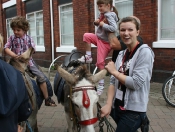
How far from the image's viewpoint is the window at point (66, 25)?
11.8 meters

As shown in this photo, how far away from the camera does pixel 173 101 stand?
18.9 ft

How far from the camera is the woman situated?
2.25 m

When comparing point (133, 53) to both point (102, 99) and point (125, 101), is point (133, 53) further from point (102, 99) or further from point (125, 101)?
point (102, 99)

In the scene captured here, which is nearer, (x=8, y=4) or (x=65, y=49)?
(x=65, y=49)

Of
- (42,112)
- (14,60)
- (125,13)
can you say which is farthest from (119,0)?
(14,60)

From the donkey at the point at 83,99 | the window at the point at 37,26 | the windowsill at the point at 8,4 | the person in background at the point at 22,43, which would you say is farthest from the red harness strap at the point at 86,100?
the windowsill at the point at 8,4

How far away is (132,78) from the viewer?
225 centimetres

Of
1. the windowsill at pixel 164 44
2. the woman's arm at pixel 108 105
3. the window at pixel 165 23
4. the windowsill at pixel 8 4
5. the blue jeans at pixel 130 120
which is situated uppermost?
the windowsill at pixel 8 4

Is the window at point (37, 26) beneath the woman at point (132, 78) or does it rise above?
above

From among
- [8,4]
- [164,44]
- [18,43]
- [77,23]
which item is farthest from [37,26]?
[18,43]

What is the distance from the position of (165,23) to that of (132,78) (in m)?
6.21

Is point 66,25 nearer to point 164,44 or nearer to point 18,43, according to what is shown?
point 164,44

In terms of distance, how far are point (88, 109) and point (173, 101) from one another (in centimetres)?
399

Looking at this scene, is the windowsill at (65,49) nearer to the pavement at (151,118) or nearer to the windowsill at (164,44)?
the windowsill at (164,44)
